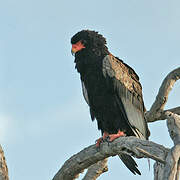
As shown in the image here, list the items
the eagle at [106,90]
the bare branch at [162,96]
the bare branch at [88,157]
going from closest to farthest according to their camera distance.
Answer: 1. the bare branch at [88,157]
2. the eagle at [106,90]
3. the bare branch at [162,96]

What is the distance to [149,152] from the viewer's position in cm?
568

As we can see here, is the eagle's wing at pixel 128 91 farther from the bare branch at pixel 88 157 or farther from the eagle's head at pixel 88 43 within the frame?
the bare branch at pixel 88 157

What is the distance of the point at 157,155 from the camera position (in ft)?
18.2

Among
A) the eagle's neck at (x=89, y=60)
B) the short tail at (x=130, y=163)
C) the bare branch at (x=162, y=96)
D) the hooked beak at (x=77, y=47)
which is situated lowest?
the short tail at (x=130, y=163)

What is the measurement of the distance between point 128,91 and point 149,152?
108 inches

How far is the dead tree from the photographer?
5.36 m

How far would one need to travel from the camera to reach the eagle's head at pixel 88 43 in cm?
823

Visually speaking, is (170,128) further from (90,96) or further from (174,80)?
(174,80)

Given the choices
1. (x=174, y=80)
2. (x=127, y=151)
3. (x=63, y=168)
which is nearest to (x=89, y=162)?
(x=63, y=168)

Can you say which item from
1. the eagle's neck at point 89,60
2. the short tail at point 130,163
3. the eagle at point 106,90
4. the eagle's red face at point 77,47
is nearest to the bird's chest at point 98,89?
the eagle at point 106,90

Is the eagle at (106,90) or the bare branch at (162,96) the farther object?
the bare branch at (162,96)

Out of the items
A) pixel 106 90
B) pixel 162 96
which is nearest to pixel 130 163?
pixel 106 90

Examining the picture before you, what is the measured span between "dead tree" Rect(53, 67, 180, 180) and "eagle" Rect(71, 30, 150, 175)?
0.60 m

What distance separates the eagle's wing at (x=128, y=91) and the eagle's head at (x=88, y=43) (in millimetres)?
241
